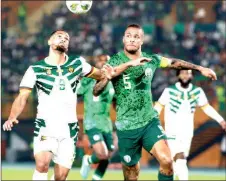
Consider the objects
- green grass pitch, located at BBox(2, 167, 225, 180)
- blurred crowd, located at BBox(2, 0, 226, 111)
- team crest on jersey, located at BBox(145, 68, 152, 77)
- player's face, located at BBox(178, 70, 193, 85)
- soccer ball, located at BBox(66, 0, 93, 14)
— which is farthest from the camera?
blurred crowd, located at BBox(2, 0, 226, 111)

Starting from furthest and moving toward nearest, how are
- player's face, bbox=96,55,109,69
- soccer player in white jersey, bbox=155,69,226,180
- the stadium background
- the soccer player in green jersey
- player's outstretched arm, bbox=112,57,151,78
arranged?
the stadium background < soccer player in white jersey, bbox=155,69,226,180 < player's face, bbox=96,55,109,69 < the soccer player in green jersey < player's outstretched arm, bbox=112,57,151,78

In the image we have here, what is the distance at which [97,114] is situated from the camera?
46.4 ft

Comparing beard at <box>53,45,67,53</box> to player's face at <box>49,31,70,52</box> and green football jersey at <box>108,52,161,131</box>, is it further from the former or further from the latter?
green football jersey at <box>108,52,161,131</box>

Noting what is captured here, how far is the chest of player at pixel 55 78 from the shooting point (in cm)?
928

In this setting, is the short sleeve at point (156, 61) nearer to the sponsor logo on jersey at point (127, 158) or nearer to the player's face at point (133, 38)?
the player's face at point (133, 38)

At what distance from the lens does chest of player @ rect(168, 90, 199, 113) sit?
13828 millimetres

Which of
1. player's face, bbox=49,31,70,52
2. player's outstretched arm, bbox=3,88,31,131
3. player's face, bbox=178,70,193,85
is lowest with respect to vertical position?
player's face, bbox=178,70,193,85

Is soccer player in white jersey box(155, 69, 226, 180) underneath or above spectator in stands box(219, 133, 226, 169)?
above

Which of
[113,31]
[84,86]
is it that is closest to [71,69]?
[84,86]

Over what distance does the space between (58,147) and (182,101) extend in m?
4.96

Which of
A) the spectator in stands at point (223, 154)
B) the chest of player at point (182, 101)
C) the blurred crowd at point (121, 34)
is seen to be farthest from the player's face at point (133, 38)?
the blurred crowd at point (121, 34)

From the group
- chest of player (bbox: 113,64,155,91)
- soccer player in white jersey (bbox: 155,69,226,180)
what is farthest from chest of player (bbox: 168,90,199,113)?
chest of player (bbox: 113,64,155,91)

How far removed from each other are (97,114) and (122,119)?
4232mm

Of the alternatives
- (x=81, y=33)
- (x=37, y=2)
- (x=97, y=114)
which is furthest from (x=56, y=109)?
(x=37, y=2)
